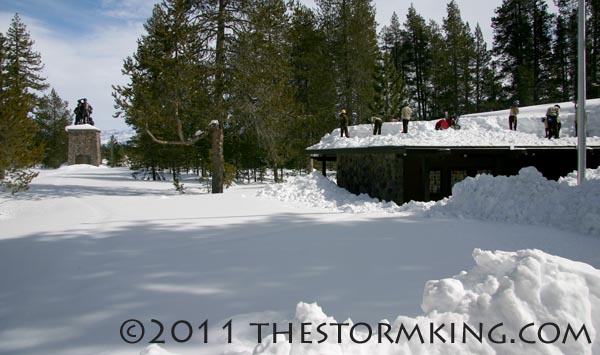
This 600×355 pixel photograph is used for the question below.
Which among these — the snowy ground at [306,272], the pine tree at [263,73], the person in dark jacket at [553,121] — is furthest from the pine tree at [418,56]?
the snowy ground at [306,272]

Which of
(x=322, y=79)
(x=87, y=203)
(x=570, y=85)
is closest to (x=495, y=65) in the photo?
(x=570, y=85)

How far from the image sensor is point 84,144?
119 ft

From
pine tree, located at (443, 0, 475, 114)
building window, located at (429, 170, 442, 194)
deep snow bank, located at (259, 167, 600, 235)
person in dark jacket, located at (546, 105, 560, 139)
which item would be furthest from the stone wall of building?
pine tree, located at (443, 0, 475, 114)

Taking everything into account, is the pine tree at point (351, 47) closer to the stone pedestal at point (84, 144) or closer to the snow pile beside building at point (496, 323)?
the stone pedestal at point (84, 144)

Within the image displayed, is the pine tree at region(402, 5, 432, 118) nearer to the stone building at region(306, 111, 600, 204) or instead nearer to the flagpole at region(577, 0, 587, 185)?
the stone building at region(306, 111, 600, 204)

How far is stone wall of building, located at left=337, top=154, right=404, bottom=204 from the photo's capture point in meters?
13.8

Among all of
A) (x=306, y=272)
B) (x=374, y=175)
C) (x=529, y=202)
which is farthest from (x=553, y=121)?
(x=306, y=272)

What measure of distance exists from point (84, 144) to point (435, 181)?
110 feet

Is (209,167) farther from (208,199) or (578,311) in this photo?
(578,311)

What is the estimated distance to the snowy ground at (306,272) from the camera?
8.70 feet

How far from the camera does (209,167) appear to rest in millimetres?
18391

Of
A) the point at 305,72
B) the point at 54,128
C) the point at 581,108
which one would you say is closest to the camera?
the point at 581,108

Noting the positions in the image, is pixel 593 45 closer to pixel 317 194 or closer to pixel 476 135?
pixel 476 135

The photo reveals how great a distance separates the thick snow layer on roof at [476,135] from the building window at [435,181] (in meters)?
1.87
